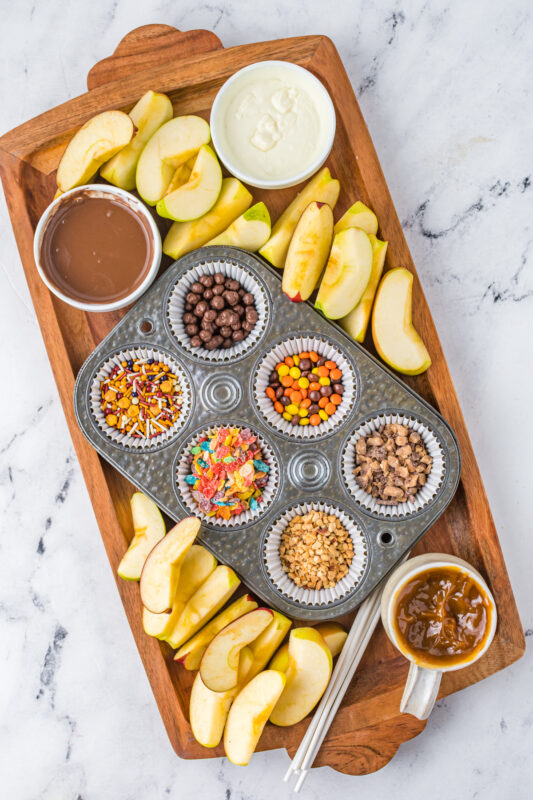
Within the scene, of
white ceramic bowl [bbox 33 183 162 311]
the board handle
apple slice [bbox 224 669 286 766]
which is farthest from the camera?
the board handle

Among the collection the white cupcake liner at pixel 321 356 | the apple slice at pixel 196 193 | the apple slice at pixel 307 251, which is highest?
the apple slice at pixel 196 193

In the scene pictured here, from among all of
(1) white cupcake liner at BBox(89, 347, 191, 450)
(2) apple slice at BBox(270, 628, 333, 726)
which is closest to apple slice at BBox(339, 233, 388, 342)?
(1) white cupcake liner at BBox(89, 347, 191, 450)

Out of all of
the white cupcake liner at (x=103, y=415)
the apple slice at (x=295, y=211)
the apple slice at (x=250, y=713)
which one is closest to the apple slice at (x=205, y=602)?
the apple slice at (x=250, y=713)

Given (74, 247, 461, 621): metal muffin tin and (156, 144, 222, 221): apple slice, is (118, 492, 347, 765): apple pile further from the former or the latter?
(156, 144, 222, 221): apple slice

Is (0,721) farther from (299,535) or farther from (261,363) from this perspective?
(261,363)

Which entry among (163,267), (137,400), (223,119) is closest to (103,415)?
(137,400)

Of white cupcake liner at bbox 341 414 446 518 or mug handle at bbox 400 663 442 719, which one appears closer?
mug handle at bbox 400 663 442 719

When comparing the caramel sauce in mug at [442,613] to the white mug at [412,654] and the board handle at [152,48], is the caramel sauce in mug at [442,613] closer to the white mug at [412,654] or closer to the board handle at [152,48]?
the white mug at [412,654]
